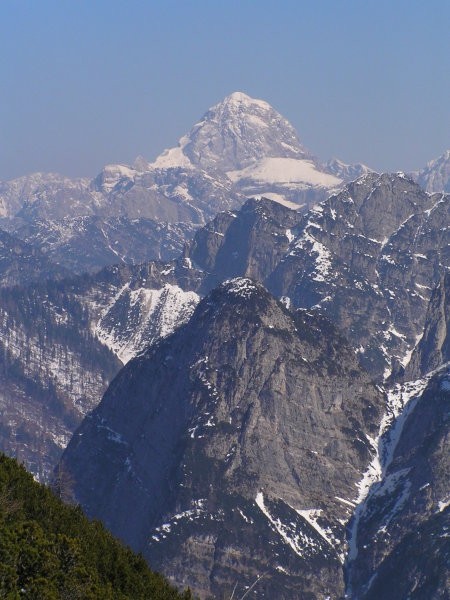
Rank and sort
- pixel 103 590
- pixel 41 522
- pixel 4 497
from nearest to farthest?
1. pixel 103 590
2. pixel 4 497
3. pixel 41 522

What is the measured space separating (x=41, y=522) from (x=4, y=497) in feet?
47.2

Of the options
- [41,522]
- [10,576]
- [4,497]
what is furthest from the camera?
[41,522]

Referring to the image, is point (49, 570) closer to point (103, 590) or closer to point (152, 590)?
point (103, 590)

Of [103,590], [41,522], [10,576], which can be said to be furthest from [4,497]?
[10,576]

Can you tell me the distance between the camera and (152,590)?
192125mm

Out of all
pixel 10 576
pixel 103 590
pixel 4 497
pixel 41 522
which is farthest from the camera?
pixel 41 522

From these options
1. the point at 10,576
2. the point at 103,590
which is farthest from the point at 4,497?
the point at 10,576

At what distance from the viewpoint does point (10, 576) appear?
142 metres

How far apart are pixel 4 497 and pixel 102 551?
57.7 feet

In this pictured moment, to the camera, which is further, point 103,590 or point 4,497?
point 4,497

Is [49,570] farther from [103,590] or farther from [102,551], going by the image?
[102,551]

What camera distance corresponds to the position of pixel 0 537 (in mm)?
148375

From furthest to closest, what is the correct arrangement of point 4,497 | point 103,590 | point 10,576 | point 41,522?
point 41,522, point 4,497, point 103,590, point 10,576

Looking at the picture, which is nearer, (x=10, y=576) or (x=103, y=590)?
(x=10, y=576)
